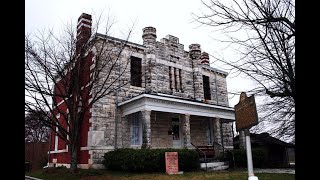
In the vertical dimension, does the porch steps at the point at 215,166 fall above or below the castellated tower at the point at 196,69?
below

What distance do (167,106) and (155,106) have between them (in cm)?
95

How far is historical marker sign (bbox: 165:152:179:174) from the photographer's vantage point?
13.3 meters

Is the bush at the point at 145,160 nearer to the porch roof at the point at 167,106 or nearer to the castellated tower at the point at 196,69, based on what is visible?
the porch roof at the point at 167,106

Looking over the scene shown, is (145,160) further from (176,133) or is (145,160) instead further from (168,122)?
(176,133)

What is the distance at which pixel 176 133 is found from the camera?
20.0 metres

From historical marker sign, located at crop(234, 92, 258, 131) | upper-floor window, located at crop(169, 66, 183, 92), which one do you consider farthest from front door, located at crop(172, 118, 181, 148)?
historical marker sign, located at crop(234, 92, 258, 131)

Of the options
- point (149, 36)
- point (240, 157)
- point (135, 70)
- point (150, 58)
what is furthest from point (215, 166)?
point (149, 36)

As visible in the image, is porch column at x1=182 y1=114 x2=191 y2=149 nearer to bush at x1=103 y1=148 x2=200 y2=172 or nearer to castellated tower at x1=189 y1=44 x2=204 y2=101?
bush at x1=103 y1=148 x2=200 y2=172

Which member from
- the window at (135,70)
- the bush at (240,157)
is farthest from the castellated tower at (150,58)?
the bush at (240,157)

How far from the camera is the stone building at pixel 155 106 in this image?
54.3 ft
